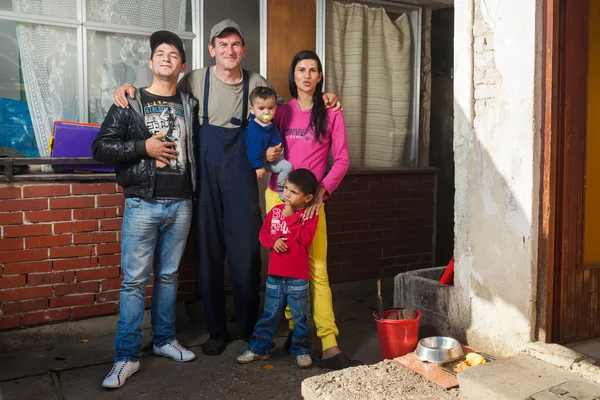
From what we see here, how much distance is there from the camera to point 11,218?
174 inches

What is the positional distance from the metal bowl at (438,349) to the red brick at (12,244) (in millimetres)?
3070

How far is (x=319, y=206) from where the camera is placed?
13.3 ft

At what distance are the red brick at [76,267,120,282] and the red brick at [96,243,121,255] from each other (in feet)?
0.47

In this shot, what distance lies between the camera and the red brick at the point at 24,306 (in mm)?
4422

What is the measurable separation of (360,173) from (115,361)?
10.4 ft

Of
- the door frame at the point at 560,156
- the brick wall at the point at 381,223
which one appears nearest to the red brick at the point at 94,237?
the brick wall at the point at 381,223

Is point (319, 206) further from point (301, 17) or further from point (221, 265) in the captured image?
point (301, 17)

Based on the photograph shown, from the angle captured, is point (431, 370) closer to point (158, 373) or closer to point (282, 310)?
point (282, 310)

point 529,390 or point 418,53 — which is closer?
point 529,390

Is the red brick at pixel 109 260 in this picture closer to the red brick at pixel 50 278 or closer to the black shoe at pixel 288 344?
the red brick at pixel 50 278

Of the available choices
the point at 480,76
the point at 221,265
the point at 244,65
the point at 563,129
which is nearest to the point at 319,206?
the point at 221,265

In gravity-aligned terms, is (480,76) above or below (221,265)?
above

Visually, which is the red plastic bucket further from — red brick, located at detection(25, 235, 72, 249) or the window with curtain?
the window with curtain

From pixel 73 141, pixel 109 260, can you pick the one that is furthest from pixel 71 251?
pixel 73 141
